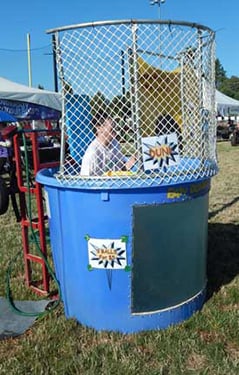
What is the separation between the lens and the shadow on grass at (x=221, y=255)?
4473 millimetres

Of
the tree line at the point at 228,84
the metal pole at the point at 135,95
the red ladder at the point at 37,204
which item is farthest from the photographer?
the tree line at the point at 228,84

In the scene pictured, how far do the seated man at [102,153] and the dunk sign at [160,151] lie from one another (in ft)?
0.92

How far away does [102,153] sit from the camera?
11.9ft

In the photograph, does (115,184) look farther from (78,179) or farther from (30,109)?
(30,109)

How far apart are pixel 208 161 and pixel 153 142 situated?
634 mm

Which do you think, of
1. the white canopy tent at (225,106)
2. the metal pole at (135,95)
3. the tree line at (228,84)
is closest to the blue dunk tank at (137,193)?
the metal pole at (135,95)

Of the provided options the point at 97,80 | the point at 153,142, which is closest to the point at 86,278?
the point at 153,142

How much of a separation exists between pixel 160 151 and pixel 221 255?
94.3 inches

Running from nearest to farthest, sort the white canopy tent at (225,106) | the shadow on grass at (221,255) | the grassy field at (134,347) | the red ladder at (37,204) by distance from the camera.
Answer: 1. the grassy field at (134,347)
2. the red ladder at (37,204)
3. the shadow on grass at (221,255)
4. the white canopy tent at (225,106)

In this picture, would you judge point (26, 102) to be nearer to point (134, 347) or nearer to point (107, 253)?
point (107, 253)

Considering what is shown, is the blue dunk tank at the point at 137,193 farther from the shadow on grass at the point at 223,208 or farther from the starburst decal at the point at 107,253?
the shadow on grass at the point at 223,208

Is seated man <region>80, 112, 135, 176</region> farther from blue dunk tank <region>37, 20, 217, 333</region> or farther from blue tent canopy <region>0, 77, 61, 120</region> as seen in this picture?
blue tent canopy <region>0, 77, 61, 120</region>

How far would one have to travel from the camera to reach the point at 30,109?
41.0ft

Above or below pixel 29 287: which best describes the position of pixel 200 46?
above
